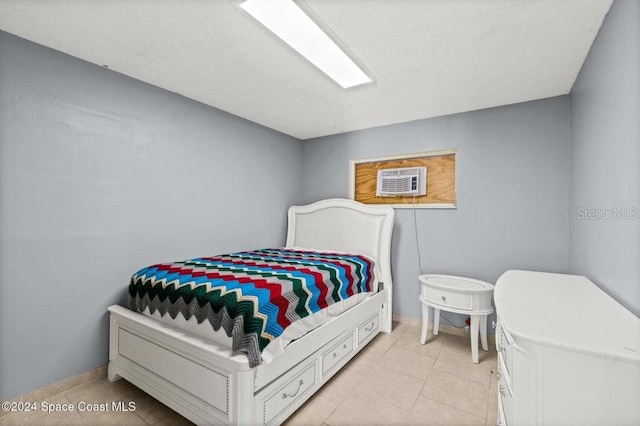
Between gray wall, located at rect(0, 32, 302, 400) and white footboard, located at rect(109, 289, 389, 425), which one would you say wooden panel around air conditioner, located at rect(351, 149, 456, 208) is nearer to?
white footboard, located at rect(109, 289, 389, 425)

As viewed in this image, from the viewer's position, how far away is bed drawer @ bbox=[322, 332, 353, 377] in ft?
6.51

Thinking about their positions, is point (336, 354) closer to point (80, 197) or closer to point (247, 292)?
point (247, 292)

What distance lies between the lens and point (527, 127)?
103 inches

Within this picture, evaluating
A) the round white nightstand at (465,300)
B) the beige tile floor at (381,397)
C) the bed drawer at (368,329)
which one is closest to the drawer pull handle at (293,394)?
the beige tile floor at (381,397)

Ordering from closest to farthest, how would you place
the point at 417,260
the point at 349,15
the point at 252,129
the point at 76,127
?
the point at 349,15
the point at 76,127
the point at 417,260
the point at 252,129

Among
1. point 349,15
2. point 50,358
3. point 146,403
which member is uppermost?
point 349,15

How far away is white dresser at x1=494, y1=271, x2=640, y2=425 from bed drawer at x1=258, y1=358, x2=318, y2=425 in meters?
1.10

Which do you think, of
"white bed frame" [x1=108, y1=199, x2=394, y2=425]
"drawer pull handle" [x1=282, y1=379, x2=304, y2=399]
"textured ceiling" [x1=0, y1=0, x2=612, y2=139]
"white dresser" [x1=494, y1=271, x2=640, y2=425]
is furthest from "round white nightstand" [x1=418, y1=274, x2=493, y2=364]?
"textured ceiling" [x1=0, y1=0, x2=612, y2=139]

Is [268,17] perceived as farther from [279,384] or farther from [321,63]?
[279,384]

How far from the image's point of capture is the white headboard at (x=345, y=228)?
10.1ft

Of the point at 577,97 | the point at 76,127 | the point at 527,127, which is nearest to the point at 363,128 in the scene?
the point at 527,127

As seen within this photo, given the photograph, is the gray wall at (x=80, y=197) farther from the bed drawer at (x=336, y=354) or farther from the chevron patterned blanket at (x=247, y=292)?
the bed drawer at (x=336, y=354)

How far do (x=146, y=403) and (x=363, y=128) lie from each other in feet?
11.0

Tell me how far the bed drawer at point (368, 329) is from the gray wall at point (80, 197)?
169cm
